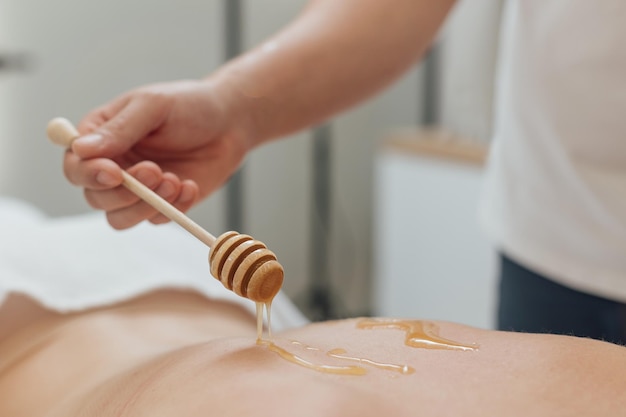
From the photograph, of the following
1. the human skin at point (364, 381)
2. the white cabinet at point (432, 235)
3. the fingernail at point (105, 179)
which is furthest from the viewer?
the white cabinet at point (432, 235)

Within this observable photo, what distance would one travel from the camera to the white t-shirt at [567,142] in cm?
98

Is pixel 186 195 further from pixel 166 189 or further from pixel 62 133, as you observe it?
pixel 62 133

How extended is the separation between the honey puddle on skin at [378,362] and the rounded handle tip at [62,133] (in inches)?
14.2

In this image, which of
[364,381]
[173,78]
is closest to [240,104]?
[364,381]

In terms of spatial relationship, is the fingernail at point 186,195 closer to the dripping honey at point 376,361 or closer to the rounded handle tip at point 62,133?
the rounded handle tip at point 62,133

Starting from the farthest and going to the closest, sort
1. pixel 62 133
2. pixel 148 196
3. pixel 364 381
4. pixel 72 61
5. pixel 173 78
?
Answer: pixel 173 78 → pixel 72 61 → pixel 62 133 → pixel 148 196 → pixel 364 381

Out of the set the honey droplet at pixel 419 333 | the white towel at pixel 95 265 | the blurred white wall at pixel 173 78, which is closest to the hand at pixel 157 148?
the white towel at pixel 95 265

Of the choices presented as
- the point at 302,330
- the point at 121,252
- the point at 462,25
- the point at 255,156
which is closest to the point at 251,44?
the point at 255,156

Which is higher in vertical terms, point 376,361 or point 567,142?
point 567,142

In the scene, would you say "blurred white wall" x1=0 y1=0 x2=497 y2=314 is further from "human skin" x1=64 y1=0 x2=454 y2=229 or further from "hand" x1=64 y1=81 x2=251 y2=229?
"hand" x1=64 y1=81 x2=251 y2=229

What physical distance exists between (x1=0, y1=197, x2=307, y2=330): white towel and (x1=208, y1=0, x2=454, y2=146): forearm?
24cm

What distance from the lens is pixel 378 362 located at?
618 millimetres

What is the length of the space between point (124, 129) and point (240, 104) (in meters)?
0.16

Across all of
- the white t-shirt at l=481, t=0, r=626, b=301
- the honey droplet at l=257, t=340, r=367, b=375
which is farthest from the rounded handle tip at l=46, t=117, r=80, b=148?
the white t-shirt at l=481, t=0, r=626, b=301
